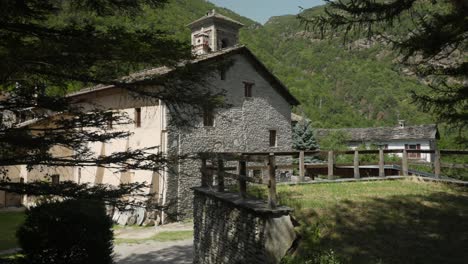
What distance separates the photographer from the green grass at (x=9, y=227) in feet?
52.3

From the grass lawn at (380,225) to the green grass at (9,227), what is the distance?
11.0 m

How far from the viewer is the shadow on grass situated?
616 cm

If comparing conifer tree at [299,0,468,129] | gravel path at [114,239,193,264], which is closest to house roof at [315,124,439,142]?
gravel path at [114,239,193,264]

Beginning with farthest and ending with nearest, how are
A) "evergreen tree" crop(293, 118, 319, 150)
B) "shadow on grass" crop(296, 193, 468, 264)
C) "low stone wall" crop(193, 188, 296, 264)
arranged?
"evergreen tree" crop(293, 118, 319, 150) < "low stone wall" crop(193, 188, 296, 264) < "shadow on grass" crop(296, 193, 468, 264)

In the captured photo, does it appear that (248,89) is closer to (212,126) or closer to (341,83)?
(212,126)

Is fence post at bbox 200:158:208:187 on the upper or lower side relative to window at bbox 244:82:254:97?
lower

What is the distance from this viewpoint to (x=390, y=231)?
7.14 m

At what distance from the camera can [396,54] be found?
771 cm

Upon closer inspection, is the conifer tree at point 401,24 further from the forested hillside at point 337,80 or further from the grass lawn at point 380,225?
the forested hillside at point 337,80

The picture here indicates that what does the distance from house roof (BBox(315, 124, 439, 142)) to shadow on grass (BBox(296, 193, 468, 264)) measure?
36.9 meters

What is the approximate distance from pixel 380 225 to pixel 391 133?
4127 centimetres

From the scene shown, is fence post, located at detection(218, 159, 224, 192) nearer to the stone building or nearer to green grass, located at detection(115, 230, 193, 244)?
green grass, located at detection(115, 230, 193, 244)

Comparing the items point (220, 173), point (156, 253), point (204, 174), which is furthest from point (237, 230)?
point (156, 253)

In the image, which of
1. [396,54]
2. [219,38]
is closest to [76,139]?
[396,54]
